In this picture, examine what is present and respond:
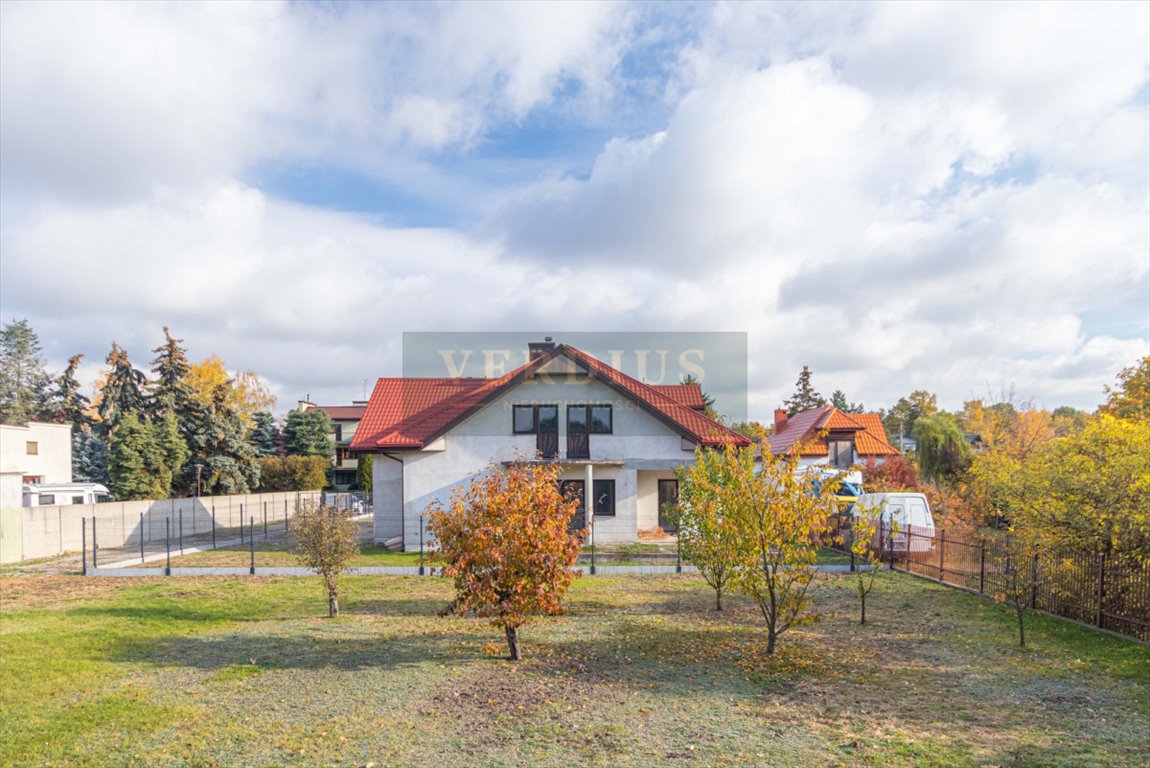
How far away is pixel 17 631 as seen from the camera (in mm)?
12375

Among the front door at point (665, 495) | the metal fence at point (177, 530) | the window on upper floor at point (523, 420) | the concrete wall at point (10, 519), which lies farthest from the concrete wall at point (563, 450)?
the concrete wall at point (10, 519)

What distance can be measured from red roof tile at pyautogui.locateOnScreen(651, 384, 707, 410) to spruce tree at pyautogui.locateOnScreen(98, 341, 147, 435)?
38.3m

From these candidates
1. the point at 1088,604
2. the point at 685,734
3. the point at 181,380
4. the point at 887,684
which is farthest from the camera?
the point at 181,380

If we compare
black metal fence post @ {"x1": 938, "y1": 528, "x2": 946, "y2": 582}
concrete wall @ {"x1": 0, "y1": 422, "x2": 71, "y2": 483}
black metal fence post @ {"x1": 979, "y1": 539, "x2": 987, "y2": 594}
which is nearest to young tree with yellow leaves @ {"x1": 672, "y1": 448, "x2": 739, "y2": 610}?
black metal fence post @ {"x1": 979, "y1": 539, "x2": 987, "y2": 594}

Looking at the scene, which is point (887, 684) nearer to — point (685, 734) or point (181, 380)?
point (685, 734)

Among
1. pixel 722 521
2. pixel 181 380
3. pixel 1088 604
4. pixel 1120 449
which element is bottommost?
pixel 1088 604

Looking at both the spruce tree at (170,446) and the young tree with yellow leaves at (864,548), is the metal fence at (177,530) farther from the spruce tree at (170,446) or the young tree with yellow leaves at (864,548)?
the young tree with yellow leaves at (864,548)

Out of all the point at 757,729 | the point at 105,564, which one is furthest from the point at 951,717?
the point at 105,564

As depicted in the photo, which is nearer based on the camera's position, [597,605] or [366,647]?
[366,647]

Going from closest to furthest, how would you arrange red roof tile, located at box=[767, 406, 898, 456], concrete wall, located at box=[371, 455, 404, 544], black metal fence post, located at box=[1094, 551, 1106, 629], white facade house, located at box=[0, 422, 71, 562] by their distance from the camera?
black metal fence post, located at box=[1094, 551, 1106, 629], concrete wall, located at box=[371, 455, 404, 544], white facade house, located at box=[0, 422, 71, 562], red roof tile, located at box=[767, 406, 898, 456]

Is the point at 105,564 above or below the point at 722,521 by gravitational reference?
below

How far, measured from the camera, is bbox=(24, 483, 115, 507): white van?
32875 mm

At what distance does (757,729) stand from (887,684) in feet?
8.86

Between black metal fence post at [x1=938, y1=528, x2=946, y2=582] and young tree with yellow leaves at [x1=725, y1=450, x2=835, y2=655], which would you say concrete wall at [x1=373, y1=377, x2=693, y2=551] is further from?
young tree with yellow leaves at [x1=725, y1=450, x2=835, y2=655]
